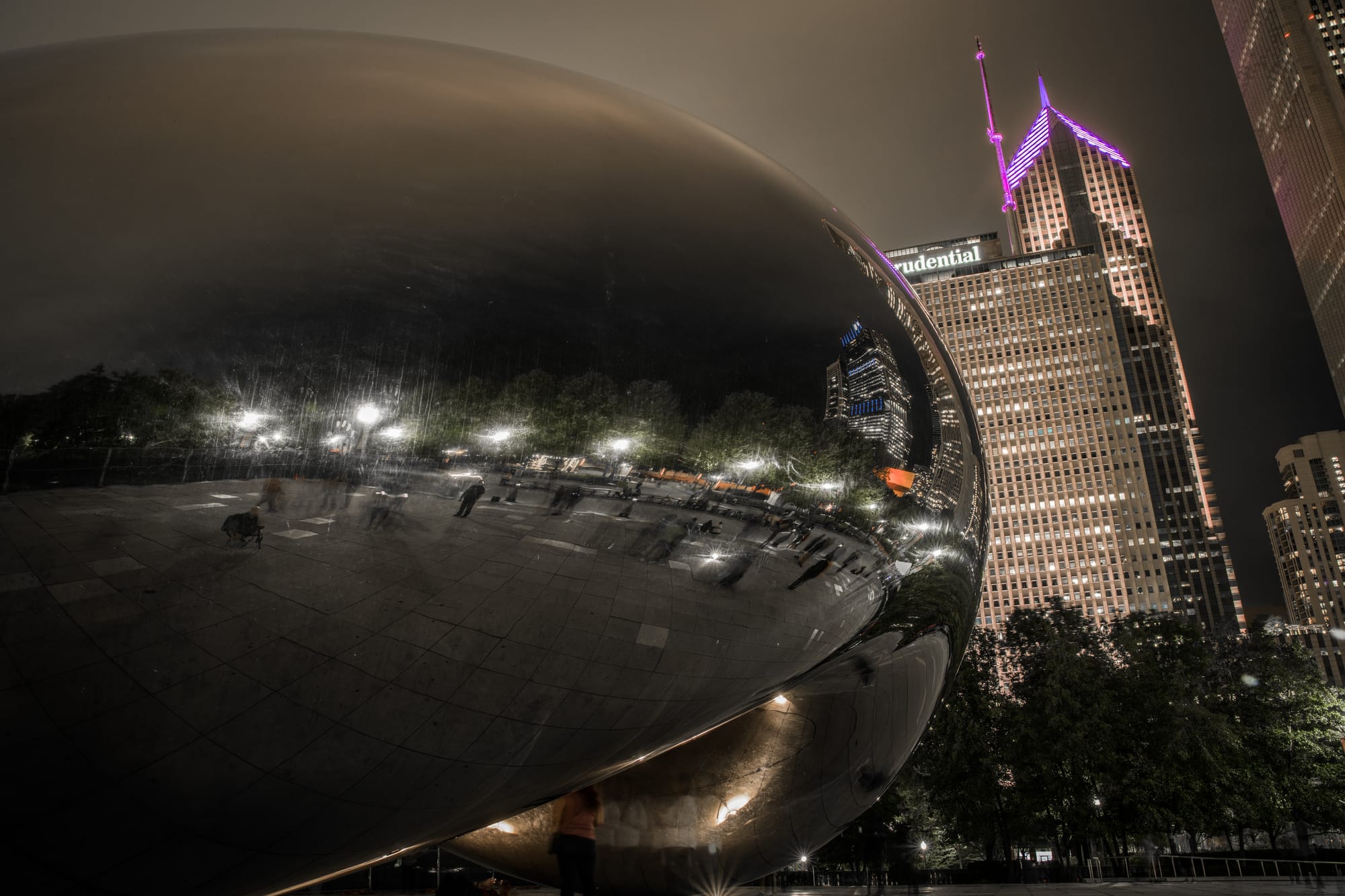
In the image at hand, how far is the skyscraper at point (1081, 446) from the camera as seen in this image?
119750 millimetres

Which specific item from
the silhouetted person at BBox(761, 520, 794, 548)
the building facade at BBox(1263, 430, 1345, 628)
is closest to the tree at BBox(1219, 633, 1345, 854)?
the silhouetted person at BBox(761, 520, 794, 548)

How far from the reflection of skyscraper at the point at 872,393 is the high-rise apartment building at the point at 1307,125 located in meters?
179

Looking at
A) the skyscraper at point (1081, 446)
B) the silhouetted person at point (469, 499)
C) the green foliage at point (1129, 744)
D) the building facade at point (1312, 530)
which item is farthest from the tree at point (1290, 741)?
the building facade at point (1312, 530)

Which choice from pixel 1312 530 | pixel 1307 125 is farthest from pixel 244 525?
pixel 1312 530

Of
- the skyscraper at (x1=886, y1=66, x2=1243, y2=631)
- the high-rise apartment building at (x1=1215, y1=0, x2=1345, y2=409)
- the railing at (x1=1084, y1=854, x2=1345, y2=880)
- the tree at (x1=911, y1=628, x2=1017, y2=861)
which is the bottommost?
the railing at (x1=1084, y1=854, x2=1345, y2=880)

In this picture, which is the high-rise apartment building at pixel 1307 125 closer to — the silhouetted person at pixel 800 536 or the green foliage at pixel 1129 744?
the green foliage at pixel 1129 744

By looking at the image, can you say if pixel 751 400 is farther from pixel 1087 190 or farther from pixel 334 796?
pixel 1087 190

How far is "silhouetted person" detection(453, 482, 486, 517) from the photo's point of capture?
1525 millimetres

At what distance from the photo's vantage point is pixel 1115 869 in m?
27.9

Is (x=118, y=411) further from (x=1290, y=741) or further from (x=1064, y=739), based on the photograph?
(x=1290, y=741)

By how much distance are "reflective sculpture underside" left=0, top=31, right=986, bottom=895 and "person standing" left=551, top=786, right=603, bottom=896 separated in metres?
0.69

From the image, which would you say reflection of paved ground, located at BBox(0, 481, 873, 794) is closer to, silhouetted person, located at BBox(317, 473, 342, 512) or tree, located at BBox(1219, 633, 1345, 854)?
silhouetted person, located at BBox(317, 473, 342, 512)

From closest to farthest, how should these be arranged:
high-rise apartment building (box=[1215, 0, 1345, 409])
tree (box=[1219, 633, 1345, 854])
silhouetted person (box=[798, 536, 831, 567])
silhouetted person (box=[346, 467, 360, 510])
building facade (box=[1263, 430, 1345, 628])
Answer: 1. silhouetted person (box=[346, 467, 360, 510])
2. silhouetted person (box=[798, 536, 831, 567])
3. tree (box=[1219, 633, 1345, 854])
4. high-rise apartment building (box=[1215, 0, 1345, 409])
5. building facade (box=[1263, 430, 1345, 628])

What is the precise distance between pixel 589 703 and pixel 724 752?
1.16 metres
